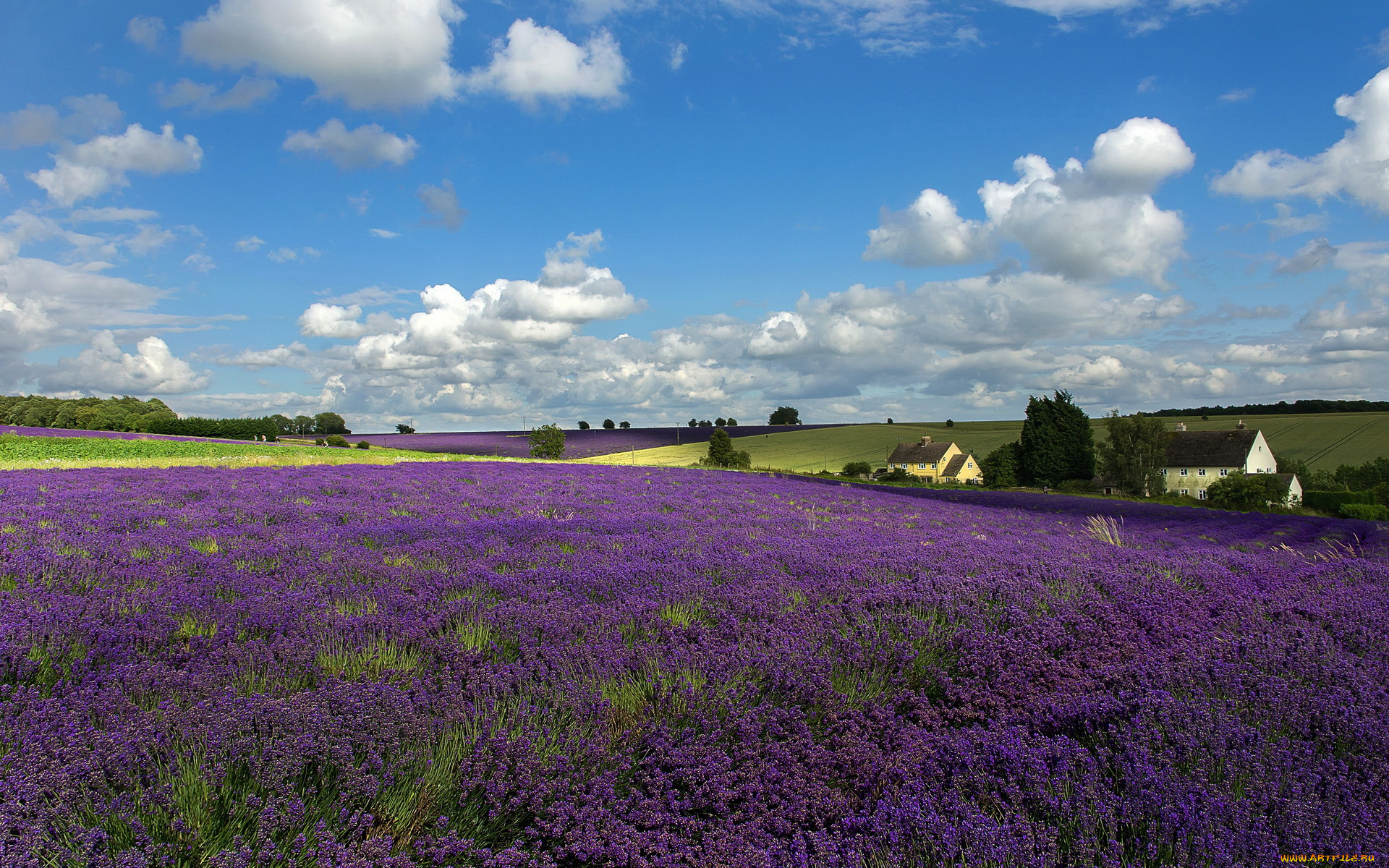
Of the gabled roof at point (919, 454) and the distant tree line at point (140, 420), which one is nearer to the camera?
the distant tree line at point (140, 420)

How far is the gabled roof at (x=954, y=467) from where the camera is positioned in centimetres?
7506

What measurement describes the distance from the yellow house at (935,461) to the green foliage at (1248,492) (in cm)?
2545

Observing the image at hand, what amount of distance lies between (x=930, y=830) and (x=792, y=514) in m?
8.15

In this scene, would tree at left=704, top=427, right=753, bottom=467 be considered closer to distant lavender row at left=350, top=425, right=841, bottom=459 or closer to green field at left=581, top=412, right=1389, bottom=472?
Result: green field at left=581, top=412, right=1389, bottom=472

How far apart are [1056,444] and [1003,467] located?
5343 mm

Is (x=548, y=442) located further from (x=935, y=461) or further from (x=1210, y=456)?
(x=1210, y=456)

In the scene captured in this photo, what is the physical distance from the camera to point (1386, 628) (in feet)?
15.7

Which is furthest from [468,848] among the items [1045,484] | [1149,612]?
[1045,484]

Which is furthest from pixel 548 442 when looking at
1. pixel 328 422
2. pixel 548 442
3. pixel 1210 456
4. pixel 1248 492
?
pixel 1210 456

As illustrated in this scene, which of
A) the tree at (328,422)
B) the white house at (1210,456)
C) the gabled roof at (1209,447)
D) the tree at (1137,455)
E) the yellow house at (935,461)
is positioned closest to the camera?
the tree at (1137,455)

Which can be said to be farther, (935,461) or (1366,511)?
(935,461)

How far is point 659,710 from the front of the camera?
3.08m

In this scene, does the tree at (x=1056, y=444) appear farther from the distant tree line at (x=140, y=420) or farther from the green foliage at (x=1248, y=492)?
the distant tree line at (x=140, y=420)

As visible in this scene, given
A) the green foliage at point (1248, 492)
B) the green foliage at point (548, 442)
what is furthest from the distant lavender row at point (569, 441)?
the green foliage at point (1248, 492)
